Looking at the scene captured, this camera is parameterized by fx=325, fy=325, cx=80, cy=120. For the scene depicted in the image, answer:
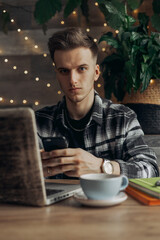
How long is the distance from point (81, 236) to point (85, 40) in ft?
3.92

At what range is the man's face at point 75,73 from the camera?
1.50 meters

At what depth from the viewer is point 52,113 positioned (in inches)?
66.6

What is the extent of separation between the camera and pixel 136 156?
54.4 inches

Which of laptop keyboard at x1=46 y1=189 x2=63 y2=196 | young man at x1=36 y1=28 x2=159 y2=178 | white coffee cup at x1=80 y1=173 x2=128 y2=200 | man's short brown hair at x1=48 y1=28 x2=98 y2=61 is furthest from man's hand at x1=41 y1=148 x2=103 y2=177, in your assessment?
man's short brown hair at x1=48 y1=28 x2=98 y2=61

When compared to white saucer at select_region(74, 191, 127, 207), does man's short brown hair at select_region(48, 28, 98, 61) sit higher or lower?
higher

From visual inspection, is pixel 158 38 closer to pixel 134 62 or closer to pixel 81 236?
pixel 134 62

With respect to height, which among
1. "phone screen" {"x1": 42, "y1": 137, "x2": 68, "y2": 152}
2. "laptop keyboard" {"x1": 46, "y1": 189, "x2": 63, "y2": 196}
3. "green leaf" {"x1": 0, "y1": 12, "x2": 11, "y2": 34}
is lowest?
"laptop keyboard" {"x1": 46, "y1": 189, "x2": 63, "y2": 196}

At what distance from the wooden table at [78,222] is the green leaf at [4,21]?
1.81 meters

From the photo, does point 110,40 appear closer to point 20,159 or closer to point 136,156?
point 136,156

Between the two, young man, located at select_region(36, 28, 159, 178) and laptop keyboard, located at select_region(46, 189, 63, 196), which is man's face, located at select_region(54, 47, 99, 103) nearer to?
young man, located at select_region(36, 28, 159, 178)

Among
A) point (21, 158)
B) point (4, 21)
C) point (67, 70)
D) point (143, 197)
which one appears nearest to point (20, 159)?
point (21, 158)

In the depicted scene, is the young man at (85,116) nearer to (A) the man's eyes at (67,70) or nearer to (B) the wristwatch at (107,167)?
(A) the man's eyes at (67,70)

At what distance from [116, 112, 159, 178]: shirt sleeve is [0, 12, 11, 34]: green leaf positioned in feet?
4.08

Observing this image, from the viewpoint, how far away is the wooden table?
54 cm
